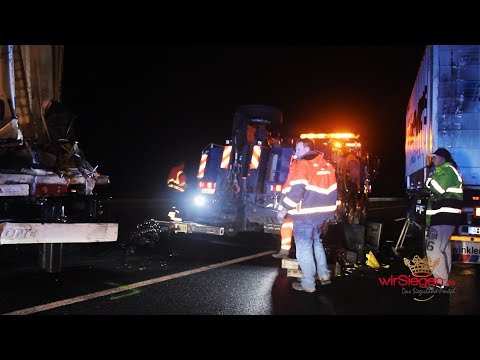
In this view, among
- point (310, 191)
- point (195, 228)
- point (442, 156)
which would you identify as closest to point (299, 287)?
point (310, 191)

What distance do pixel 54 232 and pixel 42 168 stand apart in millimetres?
858

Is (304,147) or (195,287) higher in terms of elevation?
(304,147)

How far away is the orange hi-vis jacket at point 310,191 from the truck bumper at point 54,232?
2.03m

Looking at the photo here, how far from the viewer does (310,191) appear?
201 inches

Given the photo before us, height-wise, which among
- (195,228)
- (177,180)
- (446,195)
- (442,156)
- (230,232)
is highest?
(442,156)

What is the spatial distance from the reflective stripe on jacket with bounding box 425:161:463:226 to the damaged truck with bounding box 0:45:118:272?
3788mm

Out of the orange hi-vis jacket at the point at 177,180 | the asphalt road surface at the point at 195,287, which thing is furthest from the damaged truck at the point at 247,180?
the asphalt road surface at the point at 195,287

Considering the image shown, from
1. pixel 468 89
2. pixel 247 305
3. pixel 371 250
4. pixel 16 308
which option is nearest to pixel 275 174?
pixel 371 250

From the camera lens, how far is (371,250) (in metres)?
7.26

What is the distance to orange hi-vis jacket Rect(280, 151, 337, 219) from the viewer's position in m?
5.09

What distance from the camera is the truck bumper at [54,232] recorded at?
412cm

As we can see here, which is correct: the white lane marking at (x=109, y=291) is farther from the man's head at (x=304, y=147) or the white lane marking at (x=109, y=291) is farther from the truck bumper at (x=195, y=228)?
the man's head at (x=304, y=147)

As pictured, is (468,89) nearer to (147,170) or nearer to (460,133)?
(460,133)

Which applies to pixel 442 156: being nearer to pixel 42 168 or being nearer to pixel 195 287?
pixel 195 287
